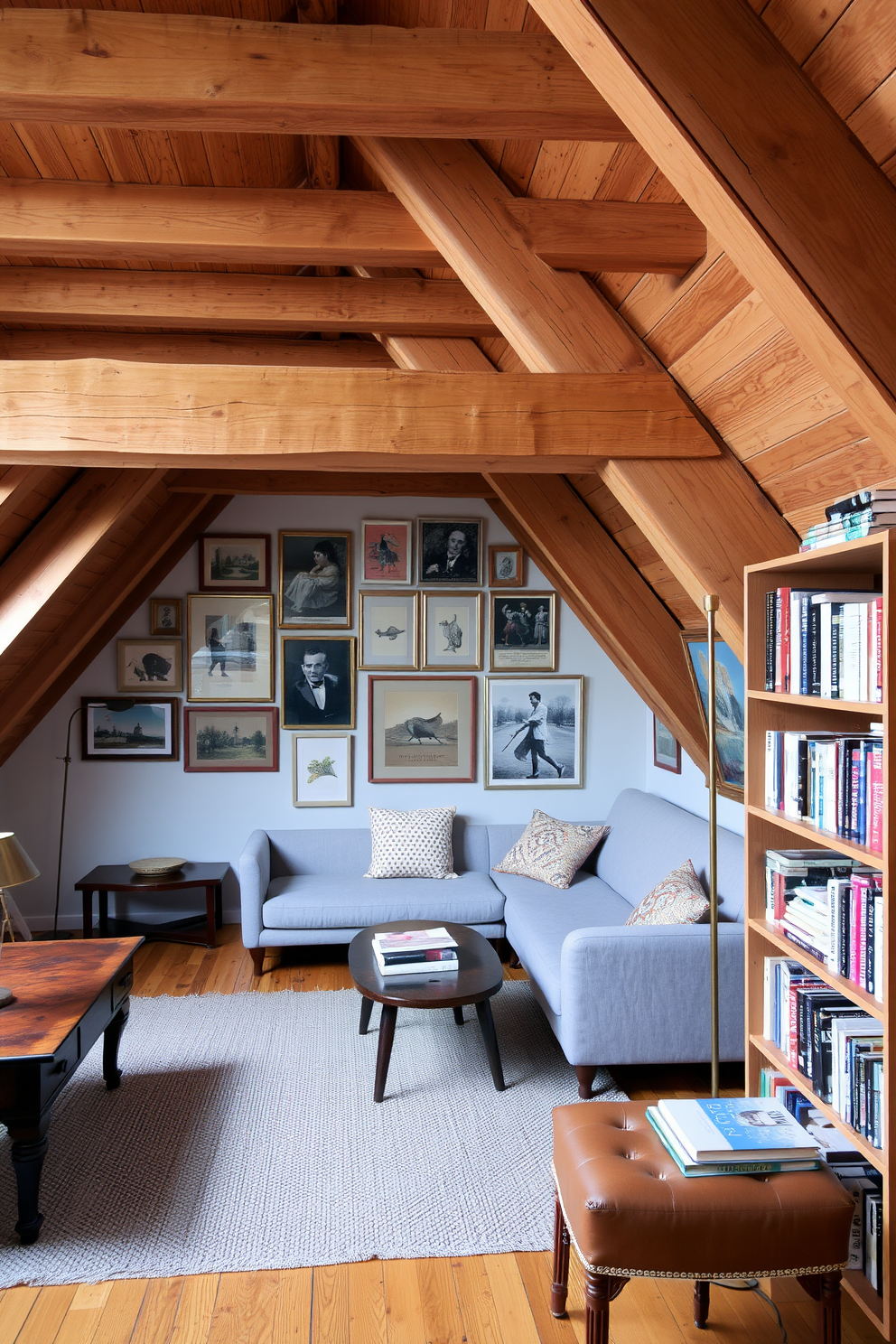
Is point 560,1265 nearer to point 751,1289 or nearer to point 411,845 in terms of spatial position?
point 751,1289

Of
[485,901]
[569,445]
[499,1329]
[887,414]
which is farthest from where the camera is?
[485,901]

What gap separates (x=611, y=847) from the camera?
461cm

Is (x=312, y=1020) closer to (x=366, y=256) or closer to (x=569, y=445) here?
(x=569, y=445)

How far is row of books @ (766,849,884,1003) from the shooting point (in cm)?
171

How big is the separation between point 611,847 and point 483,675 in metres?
1.25

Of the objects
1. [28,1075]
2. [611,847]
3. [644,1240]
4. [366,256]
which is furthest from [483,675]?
[644,1240]

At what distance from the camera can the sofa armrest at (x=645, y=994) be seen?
2.98m

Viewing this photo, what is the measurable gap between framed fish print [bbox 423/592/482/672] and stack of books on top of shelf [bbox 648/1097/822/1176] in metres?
3.39

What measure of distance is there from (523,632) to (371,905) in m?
1.84

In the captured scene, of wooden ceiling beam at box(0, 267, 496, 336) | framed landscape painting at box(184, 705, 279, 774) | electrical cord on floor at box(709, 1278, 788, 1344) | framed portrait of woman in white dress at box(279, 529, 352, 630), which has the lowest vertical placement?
electrical cord on floor at box(709, 1278, 788, 1344)

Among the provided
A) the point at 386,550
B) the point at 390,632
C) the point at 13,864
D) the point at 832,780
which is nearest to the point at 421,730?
the point at 390,632

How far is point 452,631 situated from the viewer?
5.13 metres

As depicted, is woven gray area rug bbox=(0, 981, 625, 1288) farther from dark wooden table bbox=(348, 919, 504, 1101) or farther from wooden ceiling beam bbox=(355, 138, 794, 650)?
wooden ceiling beam bbox=(355, 138, 794, 650)

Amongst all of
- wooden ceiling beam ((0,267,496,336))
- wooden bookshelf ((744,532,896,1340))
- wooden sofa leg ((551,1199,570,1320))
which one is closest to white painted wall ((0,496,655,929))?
wooden ceiling beam ((0,267,496,336))
